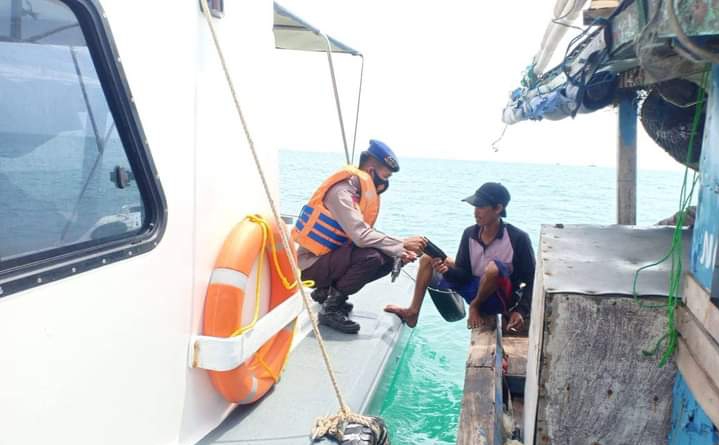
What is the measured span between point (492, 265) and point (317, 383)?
53.5 inches

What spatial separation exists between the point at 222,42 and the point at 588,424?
1836 millimetres

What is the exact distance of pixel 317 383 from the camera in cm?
301

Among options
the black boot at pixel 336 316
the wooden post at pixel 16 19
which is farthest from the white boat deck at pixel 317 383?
the wooden post at pixel 16 19

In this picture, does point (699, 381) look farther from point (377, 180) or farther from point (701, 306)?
point (377, 180)

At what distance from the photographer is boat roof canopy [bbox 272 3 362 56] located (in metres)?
4.00

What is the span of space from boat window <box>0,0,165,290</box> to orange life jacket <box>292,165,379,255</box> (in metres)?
2.02

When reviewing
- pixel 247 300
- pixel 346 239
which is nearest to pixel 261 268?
pixel 247 300

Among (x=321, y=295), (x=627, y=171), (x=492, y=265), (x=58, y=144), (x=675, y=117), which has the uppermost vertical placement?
(x=675, y=117)

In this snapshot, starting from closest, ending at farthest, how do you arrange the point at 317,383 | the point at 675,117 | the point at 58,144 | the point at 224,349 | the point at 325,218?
the point at 58,144 → the point at 224,349 → the point at 675,117 → the point at 317,383 → the point at 325,218

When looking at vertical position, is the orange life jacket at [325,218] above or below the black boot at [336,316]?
above

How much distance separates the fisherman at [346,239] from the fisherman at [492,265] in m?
0.40

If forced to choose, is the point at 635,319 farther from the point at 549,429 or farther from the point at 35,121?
the point at 35,121

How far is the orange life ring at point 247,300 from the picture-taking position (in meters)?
2.21

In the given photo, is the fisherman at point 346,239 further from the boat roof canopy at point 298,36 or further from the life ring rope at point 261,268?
the life ring rope at point 261,268
